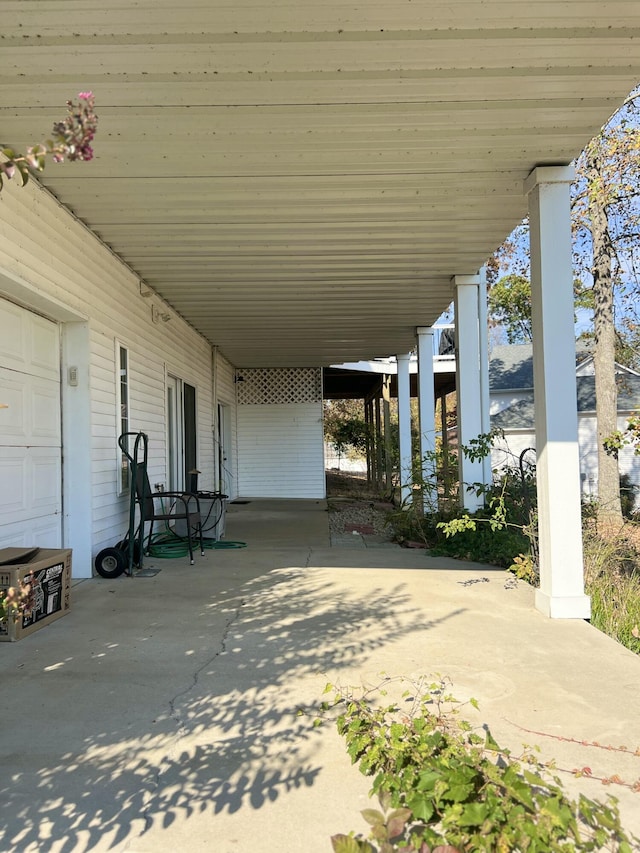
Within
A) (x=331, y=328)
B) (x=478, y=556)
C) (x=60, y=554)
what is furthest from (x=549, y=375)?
(x=331, y=328)

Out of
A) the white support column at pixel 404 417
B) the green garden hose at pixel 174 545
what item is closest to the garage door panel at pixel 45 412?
the green garden hose at pixel 174 545

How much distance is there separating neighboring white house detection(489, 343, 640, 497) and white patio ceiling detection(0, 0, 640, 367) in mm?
9678

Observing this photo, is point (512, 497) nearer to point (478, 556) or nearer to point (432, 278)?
point (478, 556)

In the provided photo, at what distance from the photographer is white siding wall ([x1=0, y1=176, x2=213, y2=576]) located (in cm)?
396

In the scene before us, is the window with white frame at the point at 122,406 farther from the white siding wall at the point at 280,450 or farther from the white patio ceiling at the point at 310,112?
the white siding wall at the point at 280,450

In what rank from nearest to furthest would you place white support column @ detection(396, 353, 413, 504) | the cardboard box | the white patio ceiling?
the white patio ceiling
the cardboard box
white support column @ detection(396, 353, 413, 504)

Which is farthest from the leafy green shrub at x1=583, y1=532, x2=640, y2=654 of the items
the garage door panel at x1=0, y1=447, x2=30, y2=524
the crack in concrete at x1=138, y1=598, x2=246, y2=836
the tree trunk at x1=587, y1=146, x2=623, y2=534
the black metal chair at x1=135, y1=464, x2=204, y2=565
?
the tree trunk at x1=587, y1=146, x2=623, y2=534

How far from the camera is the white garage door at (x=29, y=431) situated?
4020mm

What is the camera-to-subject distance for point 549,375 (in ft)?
13.1

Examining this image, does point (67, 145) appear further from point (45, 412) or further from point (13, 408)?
point (45, 412)

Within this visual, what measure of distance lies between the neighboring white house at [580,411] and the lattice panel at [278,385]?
4524 millimetres

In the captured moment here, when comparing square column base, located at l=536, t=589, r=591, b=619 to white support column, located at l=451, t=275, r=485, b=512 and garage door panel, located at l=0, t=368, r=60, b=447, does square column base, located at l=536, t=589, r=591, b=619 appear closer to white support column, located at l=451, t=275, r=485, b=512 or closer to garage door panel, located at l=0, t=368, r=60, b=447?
white support column, located at l=451, t=275, r=485, b=512

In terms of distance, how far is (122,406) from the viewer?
5.85m

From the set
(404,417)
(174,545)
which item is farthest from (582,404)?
(174,545)
